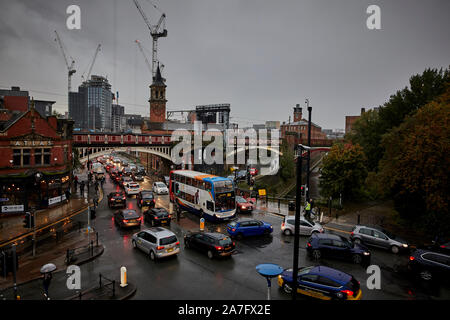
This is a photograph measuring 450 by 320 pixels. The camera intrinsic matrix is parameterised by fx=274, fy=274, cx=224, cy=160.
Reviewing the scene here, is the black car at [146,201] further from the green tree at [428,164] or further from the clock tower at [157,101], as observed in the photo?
the clock tower at [157,101]

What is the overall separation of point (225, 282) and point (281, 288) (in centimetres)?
268

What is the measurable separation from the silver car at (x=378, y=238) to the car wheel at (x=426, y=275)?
11.3 ft

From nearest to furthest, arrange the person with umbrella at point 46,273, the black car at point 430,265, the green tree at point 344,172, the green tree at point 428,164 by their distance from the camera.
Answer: the person with umbrella at point 46,273
the black car at point 430,265
the green tree at point 428,164
the green tree at point 344,172

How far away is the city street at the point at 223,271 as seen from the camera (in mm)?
12320

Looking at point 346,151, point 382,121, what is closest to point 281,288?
point 346,151

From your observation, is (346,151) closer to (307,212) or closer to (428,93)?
(307,212)

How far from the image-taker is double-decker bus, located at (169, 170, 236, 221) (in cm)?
2348

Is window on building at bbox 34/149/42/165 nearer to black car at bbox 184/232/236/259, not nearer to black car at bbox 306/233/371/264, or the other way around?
black car at bbox 184/232/236/259

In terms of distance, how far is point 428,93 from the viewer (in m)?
32.9

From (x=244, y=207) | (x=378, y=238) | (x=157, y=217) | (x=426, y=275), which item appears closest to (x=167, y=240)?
(x=157, y=217)

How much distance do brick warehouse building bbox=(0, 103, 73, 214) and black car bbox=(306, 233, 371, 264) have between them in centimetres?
2658

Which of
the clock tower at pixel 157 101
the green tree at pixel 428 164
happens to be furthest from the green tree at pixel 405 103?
the clock tower at pixel 157 101

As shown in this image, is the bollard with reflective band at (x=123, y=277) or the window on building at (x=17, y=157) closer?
the bollard with reflective band at (x=123, y=277)
